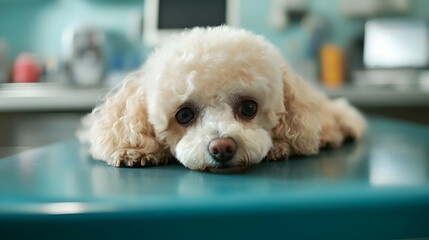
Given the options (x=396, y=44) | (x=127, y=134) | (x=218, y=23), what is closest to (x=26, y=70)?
(x=218, y=23)

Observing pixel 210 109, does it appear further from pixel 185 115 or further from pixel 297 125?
pixel 297 125

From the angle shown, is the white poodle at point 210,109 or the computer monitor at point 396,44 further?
the computer monitor at point 396,44

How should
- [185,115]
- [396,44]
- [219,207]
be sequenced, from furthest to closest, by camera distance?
[396,44]
[185,115]
[219,207]

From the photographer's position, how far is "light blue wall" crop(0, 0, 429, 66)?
3305 mm

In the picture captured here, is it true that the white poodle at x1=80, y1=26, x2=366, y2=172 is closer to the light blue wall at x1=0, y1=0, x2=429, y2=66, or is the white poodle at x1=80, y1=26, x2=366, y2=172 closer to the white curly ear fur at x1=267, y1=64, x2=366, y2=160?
the white curly ear fur at x1=267, y1=64, x2=366, y2=160

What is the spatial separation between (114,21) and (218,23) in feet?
3.29

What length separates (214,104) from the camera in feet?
2.55

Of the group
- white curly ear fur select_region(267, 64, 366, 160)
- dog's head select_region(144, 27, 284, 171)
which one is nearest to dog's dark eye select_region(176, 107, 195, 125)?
dog's head select_region(144, 27, 284, 171)

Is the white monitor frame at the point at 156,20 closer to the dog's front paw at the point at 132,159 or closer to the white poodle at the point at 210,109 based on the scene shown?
the white poodle at the point at 210,109

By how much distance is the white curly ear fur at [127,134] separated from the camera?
0.81m

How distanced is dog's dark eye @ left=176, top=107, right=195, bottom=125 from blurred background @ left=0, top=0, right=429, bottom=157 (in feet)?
6.68

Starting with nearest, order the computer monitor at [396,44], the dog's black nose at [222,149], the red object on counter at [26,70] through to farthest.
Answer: the dog's black nose at [222,149] < the computer monitor at [396,44] < the red object on counter at [26,70]

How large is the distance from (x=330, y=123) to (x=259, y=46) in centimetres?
33

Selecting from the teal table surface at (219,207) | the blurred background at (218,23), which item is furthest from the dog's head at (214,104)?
the blurred background at (218,23)
